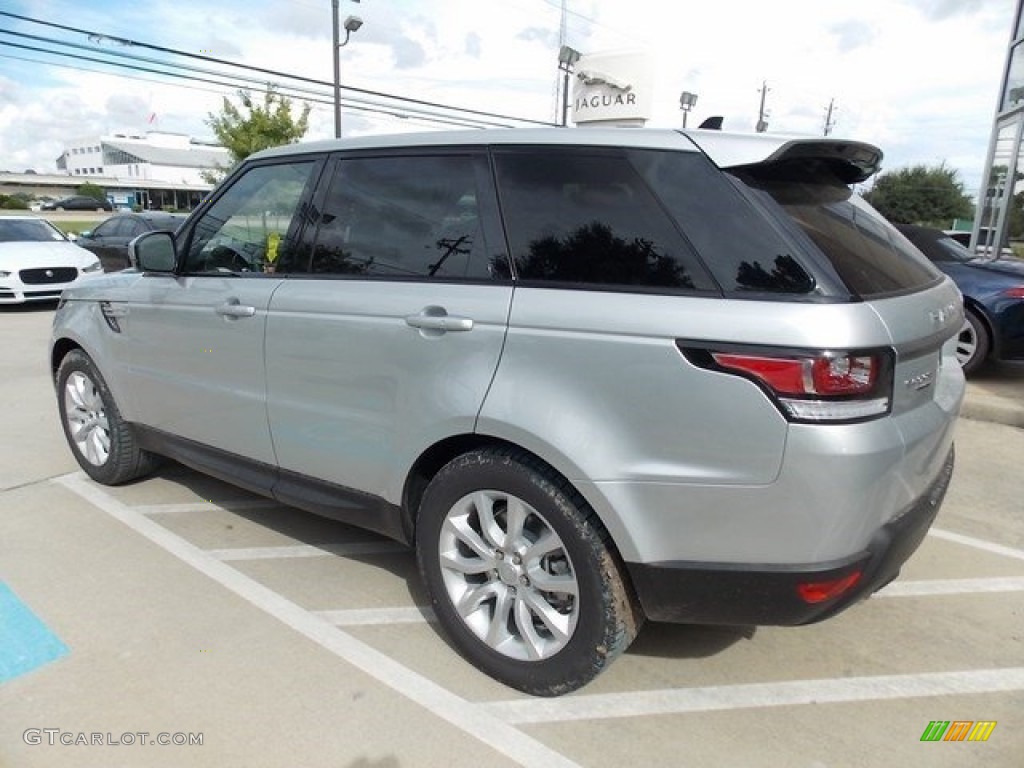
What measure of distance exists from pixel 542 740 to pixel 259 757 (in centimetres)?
89

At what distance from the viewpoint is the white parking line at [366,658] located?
2.33 meters

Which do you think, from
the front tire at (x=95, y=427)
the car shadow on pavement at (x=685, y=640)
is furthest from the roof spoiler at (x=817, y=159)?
the front tire at (x=95, y=427)

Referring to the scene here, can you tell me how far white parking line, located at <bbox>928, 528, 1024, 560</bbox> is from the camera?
3.67 metres

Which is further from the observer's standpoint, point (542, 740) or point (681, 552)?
point (542, 740)

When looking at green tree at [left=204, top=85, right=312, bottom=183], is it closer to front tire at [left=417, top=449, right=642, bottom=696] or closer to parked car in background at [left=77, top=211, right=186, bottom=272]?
parked car in background at [left=77, top=211, right=186, bottom=272]

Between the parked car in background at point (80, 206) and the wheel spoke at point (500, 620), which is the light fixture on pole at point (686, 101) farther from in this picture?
the parked car in background at point (80, 206)

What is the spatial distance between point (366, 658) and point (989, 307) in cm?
647

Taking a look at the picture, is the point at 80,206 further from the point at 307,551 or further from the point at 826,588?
the point at 826,588

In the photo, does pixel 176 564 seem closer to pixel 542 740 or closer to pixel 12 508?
pixel 12 508

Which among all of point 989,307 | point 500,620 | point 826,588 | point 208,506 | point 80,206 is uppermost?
point 80,206

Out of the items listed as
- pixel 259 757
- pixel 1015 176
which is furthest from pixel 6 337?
pixel 1015 176

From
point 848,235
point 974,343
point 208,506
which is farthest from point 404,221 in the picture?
point 974,343

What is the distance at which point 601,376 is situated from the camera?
7.13 ft

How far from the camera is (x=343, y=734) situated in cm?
238
